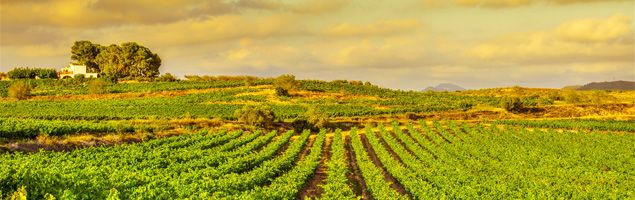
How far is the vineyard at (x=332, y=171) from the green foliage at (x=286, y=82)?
43009mm

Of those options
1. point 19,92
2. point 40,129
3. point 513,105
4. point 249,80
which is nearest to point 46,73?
point 19,92

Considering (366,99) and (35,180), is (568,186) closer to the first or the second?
(35,180)

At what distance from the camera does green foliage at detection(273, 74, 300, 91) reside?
98.5 metres

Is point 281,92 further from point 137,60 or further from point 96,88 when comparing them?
point 137,60

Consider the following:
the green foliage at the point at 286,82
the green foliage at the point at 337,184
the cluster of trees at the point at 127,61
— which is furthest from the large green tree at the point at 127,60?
the green foliage at the point at 337,184

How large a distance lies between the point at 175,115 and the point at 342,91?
136 feet

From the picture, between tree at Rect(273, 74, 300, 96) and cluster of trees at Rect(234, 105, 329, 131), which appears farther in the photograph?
tree at Rect(273, 74, 300, 96)

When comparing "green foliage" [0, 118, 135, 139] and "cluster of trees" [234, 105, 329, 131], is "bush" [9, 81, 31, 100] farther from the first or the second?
"green foliage" [0, 118, 135, 139]

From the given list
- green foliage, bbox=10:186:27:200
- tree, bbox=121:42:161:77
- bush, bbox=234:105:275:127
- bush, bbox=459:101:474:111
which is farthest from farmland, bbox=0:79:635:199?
tree, bbox=121:42:161:77

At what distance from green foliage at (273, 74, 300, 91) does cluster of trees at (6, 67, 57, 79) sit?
53.5 metres

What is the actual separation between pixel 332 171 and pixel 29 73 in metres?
Result: 102

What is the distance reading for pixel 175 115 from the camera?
72375 mm

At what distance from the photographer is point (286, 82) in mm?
99562

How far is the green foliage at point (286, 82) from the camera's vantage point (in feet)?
323
